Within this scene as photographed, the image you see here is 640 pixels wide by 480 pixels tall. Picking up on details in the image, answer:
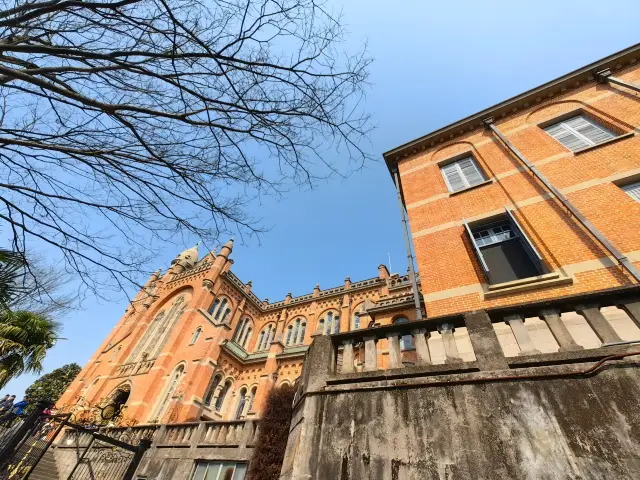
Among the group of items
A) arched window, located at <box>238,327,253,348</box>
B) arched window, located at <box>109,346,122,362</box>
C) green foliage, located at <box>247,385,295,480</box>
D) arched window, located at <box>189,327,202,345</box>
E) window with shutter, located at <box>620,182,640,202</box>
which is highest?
arched window, located at <box>238,327,253,348</box>

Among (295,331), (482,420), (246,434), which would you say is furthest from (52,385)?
(482,420)

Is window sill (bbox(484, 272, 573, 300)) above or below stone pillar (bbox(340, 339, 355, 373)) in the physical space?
above

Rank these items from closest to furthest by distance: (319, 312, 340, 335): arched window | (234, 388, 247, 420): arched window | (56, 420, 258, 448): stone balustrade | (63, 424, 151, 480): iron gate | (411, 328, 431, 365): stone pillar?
1. (411, 328, 431, 365): stone pillar
2. (56, 420, 258, 448): stone balustrade
3. (63, 424, 151, 480): iron gate
4. (234, 388, 247, 420): arched window
5. (319, 312, 340, 335): arched window

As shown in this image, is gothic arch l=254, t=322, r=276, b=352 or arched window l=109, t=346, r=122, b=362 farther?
gothic arch l=254, t=322, r=276, b=352

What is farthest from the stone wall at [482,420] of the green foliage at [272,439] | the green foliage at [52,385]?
the green foliage at [52,385]

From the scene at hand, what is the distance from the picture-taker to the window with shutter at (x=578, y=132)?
28.4 ft

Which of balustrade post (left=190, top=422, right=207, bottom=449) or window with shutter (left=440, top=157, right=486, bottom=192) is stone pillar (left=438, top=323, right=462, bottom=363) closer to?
window with shutter (left=440, top=157, right=486, bottom=192)

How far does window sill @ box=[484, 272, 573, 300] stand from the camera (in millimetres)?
6191

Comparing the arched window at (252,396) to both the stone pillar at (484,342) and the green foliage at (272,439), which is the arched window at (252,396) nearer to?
the green foliage at (272,439)

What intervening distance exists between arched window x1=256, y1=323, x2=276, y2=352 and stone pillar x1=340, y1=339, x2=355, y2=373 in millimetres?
23405

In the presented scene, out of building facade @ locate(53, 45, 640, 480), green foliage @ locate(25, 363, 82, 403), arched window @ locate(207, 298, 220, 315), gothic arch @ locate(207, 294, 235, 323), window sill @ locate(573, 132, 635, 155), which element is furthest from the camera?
green foliage @ locate(25, 363, 82, 403)

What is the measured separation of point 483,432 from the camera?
2859 mm

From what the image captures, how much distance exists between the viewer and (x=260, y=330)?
2739 cm

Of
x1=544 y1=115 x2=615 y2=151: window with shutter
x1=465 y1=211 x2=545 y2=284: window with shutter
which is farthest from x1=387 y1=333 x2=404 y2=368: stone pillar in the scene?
x1=544 y1=115 x2=615 y2=151: window with shutter
